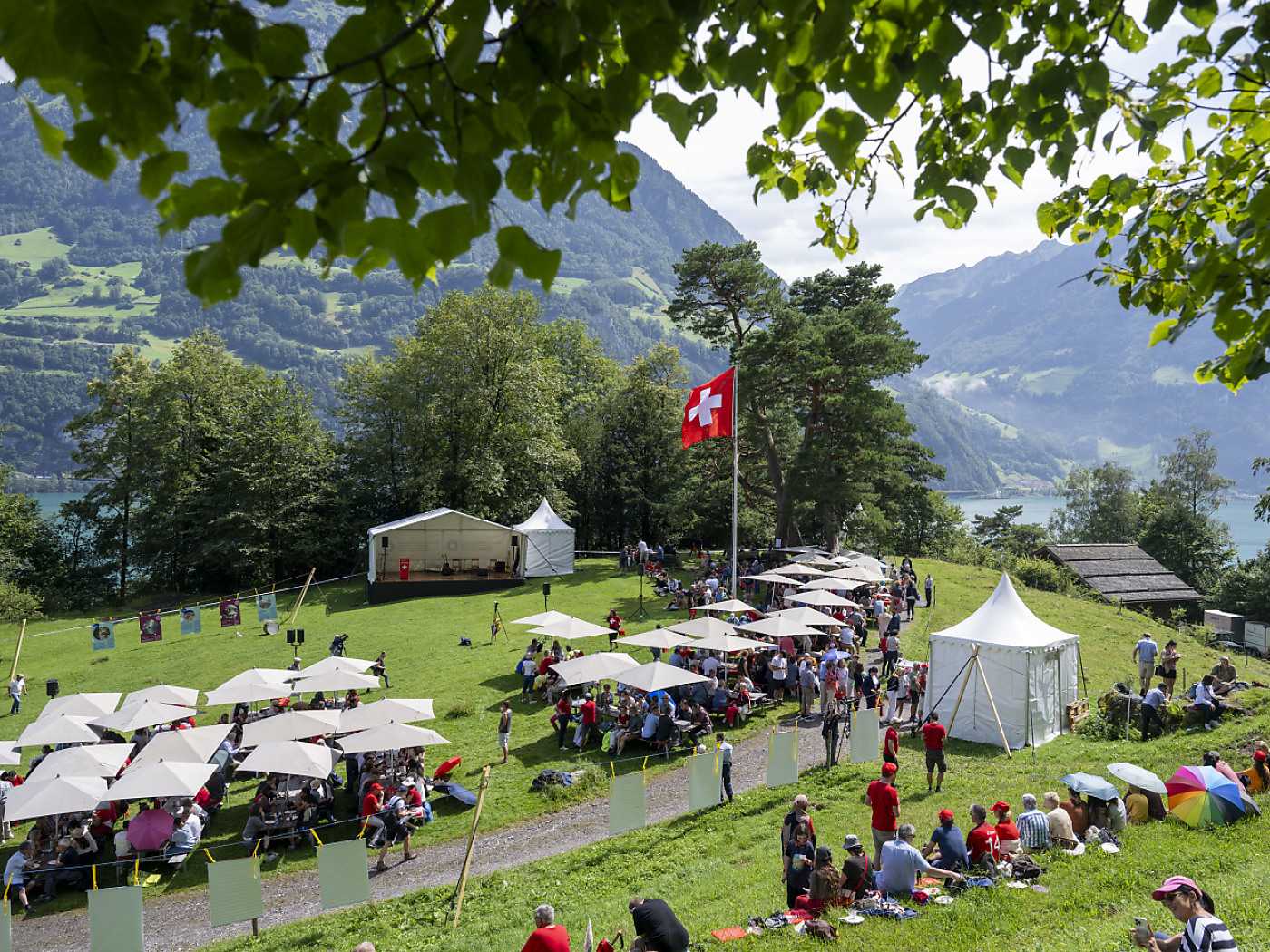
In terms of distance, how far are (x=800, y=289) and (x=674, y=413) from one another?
35.2 feet

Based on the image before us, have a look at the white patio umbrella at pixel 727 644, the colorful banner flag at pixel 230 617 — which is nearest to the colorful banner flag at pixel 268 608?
the colorful banner flag at pixel 230 617

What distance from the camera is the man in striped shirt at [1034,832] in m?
9.02

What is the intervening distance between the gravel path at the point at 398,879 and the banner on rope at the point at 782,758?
2.76ft

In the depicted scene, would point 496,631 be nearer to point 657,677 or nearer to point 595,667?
point 595,667

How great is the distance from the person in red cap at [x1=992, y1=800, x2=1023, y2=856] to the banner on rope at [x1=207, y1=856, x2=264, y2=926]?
9.15 m

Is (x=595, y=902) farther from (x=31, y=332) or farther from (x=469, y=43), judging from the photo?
(x=31, y=332)

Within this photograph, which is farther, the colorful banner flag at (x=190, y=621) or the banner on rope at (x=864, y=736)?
the colorful banner flag at (x=190, y=621)

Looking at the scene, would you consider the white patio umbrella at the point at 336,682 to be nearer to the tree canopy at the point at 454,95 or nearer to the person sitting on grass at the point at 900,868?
the person sitting on grass at the point at 900,868

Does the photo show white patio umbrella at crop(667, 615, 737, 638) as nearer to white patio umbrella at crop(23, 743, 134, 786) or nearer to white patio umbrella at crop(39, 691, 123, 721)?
white patio umbrella at crop(23, 743, 134, 786)

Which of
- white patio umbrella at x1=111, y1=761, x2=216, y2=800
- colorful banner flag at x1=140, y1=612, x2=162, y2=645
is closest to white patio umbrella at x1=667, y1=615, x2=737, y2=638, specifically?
white patio umbrella at x1=111, y1=761, x2=216, y2=800

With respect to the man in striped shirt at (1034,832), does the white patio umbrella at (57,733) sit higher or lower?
higher

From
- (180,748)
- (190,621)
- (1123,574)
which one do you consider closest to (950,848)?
(180,748)

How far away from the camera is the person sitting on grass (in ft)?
26.1

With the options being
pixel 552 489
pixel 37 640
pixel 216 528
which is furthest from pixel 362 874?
pixel 216 528
